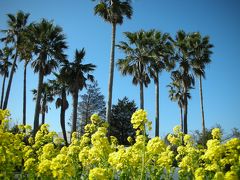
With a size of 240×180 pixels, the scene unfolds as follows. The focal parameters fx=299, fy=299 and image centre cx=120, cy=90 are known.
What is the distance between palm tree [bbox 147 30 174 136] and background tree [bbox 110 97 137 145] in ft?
54.2

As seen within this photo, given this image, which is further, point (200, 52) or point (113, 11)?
point (200, 52)

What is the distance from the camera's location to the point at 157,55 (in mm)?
24562

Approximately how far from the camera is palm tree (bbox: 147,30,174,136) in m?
24.2

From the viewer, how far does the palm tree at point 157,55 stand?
79.4 feet

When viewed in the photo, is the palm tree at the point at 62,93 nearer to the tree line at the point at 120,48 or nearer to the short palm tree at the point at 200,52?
the tree line at the point at 120,48

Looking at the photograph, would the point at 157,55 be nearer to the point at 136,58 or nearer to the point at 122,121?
the point at 136,58

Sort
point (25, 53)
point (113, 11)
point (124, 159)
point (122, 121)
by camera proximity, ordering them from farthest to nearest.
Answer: point (122, 121)
point (25, 53)
point (113, 11)
point (124, 159)

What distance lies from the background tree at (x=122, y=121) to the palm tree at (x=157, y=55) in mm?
16510

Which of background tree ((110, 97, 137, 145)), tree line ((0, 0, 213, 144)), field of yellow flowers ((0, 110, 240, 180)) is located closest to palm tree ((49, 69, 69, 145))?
tree line ((0, 0, 213, 144))

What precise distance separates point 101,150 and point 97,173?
1.36 meters

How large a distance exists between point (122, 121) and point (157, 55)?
19.6m

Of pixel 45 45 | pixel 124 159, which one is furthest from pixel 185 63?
pixel 124 159

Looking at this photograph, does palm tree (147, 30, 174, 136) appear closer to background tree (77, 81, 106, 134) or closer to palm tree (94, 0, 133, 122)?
palm tree (94, 0, 133, 122)

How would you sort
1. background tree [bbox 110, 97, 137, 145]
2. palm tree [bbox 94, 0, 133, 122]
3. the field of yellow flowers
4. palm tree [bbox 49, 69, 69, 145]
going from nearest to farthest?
the field of yellow flowers < palm tree [bbox 94, 0, 133, 122] < palm tree [bbox 49, 69, 69, 145] < background tree [bbox 110, 97, 137, 145]
